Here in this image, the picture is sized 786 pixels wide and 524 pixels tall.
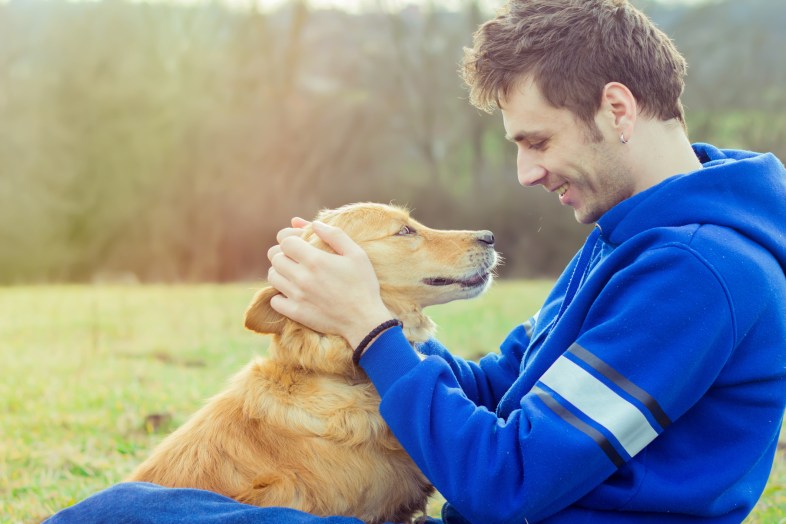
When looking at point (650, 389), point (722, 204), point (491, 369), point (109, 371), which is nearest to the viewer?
point (650, 389)

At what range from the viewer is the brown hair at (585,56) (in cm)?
229

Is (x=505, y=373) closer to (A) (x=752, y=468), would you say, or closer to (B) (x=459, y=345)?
(A) (x=752, y=468)

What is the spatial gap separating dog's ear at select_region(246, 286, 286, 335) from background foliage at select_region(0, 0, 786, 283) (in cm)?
1686

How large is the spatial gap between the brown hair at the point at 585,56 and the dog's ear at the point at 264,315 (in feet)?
3.37

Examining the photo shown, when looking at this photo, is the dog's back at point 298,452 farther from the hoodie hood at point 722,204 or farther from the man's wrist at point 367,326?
the hoodie hood at point 722,204

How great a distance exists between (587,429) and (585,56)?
1037 millimetres

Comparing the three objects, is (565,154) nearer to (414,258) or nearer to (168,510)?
(414,258)

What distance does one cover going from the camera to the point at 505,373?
3037 mm

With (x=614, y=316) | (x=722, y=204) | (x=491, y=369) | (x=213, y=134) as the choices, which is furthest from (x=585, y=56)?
(x=213, y=134)

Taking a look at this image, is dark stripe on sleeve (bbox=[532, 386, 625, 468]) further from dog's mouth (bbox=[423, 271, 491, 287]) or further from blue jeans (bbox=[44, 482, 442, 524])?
dog's mouth (bbox=[423, 271, 491, 287])

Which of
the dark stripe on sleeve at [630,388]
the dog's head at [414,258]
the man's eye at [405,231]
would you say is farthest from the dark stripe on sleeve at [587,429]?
the man's eye at [405,231]

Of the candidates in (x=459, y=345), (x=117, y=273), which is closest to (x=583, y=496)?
(x=459, y=345)

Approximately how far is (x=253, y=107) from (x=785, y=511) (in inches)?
742

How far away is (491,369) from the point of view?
3041 millimetres
